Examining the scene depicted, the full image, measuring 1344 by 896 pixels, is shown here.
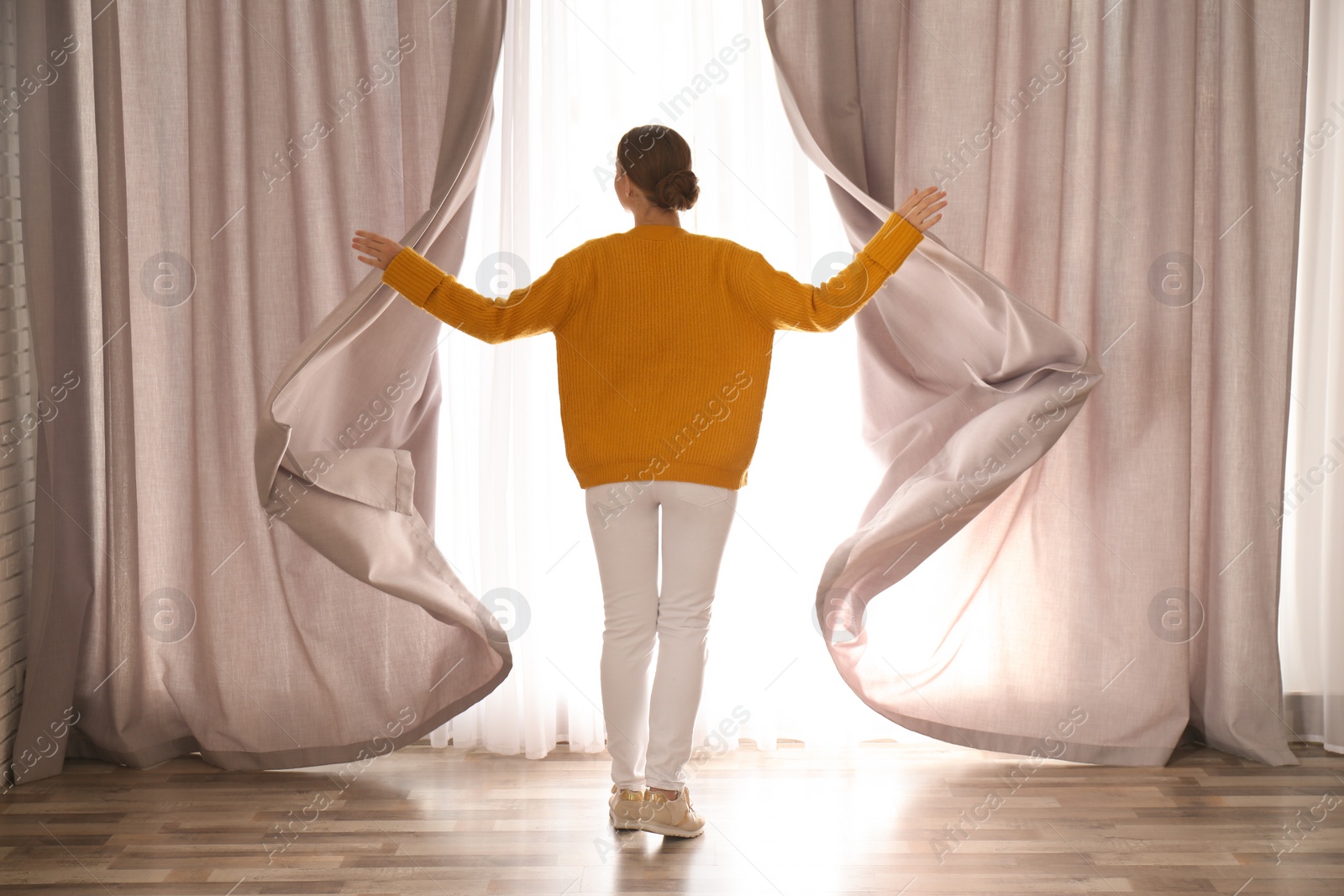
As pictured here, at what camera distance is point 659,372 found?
2.09 meters

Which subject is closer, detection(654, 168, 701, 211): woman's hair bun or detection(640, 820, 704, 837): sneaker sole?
detection(654, 168, 701, 211): woman's hair bun

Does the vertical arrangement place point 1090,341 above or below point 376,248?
below

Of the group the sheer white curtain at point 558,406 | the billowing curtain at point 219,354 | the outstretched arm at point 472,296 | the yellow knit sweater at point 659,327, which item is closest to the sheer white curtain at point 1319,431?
the sheer white curtain at point 558,406

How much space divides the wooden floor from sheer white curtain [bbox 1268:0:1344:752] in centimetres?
19

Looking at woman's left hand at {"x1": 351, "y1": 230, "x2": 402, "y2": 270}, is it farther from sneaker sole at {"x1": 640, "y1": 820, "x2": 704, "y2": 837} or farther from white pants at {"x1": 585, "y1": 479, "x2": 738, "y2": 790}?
sneaker sole at {"x1": 640, "y1": 820, "x2": 704, "y2": 837}

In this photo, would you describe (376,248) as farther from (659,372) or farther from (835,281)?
(835,281)

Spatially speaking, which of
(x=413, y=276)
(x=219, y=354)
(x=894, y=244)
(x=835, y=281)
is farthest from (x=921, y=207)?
(x=219, y=354)

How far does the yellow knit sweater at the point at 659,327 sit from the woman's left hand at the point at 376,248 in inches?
1.5

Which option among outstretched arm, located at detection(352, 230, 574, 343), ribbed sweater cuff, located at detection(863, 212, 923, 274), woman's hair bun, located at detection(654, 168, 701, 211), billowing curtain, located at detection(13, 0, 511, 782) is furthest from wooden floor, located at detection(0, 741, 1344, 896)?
woman's hair bun, located at detection(654, 168, 701, 211)

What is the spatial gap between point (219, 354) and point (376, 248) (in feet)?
2.50

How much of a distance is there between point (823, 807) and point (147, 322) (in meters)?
2.05

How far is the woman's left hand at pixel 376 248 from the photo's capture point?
7.00ft

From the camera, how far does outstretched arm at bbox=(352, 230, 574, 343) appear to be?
211 centimetres

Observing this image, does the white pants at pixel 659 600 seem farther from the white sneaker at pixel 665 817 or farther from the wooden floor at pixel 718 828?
the wooden floor at pixel 718 828
